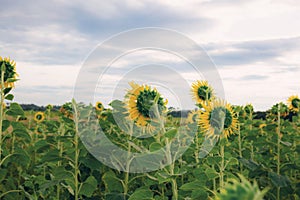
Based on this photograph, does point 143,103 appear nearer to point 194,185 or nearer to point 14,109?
point 194,185

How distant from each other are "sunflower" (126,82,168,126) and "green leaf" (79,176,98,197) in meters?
0.60

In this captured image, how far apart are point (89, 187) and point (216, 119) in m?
1.14

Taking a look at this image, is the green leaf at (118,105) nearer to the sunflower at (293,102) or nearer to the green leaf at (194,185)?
the green leaf at (194,185)

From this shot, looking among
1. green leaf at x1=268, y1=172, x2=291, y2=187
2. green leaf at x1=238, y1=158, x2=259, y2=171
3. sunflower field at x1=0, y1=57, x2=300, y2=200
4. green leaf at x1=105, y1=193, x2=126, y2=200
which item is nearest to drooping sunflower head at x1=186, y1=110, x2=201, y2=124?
sunflower field at x1=0, y1=57, x2=300, y2=200

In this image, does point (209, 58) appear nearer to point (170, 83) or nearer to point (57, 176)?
point (170, 83)

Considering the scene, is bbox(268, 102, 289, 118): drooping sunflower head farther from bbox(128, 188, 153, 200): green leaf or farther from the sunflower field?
bbox(128, 188, 153, 200): green leaf

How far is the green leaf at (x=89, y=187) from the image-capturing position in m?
3.06

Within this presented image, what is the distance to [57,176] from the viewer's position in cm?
312

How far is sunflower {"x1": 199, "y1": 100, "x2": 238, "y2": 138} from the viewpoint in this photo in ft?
9.56

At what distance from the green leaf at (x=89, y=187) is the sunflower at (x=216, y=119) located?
0.97 metres

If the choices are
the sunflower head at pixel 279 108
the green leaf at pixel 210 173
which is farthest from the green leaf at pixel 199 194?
the sunflower head at pixel 279 108

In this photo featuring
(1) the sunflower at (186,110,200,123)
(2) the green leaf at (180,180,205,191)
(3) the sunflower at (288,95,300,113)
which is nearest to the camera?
(2) the green leaf at (180,180,205,191)

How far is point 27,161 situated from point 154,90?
1281mm

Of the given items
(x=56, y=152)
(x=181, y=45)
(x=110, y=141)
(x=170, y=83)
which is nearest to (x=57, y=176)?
(x=56, y=152)
